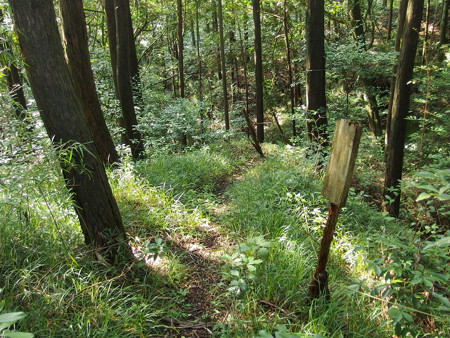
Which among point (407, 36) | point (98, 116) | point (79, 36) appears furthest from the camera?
point (407, 36)

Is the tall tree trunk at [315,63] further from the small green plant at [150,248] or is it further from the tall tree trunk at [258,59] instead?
the small green plant at [150,248]

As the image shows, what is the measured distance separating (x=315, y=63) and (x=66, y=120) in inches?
233

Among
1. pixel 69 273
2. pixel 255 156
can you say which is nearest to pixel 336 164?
pixel 69 273

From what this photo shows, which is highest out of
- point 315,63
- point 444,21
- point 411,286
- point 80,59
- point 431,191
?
point 444,21

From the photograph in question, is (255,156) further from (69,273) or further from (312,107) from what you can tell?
(69,273)

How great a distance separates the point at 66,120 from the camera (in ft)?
7.75

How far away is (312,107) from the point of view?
22.5 feet

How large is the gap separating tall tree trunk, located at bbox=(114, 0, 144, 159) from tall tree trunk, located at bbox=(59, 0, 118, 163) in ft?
6.93

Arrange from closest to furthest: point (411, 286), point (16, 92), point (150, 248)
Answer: point (411, 286)
point (150, 248)
point (16, 92)

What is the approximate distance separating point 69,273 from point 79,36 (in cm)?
388

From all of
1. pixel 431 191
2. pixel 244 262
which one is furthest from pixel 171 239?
pixel 431 191

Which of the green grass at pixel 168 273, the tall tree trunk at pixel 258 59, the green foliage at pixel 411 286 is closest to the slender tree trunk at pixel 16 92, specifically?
the green grass at pixel 168 273

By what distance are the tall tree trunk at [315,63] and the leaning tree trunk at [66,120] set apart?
5.06 m

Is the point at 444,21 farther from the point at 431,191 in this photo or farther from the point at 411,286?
the point at 411,286
